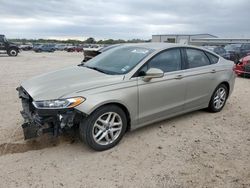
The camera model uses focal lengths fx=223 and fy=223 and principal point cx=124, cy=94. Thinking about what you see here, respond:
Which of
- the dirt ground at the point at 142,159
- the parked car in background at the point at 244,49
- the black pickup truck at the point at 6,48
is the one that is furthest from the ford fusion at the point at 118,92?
the black pickup truck at the point at 6,48

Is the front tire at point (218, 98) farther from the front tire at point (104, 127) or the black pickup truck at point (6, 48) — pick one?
the black pickup truck at point (6, 48)

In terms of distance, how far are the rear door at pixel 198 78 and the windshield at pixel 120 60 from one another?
3.16 feet

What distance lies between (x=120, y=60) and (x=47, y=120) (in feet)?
5.30

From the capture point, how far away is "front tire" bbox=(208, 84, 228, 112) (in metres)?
4.81

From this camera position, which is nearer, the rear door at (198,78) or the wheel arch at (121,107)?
the wheel arch at (121,107)

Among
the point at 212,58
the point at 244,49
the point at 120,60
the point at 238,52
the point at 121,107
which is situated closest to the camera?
the point at 121,107

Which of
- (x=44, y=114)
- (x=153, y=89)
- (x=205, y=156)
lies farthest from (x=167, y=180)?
(x=44, y=114)

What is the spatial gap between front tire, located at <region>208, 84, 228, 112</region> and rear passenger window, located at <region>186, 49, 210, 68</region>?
690 mm

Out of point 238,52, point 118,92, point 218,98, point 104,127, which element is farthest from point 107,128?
point 238,52

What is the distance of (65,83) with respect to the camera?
3.26 m

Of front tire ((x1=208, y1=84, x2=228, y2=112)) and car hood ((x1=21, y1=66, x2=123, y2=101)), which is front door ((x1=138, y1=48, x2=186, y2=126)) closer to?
car hood ((x1=21, y1=66, x2=123, y2=101))

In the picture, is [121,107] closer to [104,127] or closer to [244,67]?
[104,127]

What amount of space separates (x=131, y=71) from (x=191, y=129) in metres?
1.64

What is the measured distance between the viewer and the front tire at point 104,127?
306 centimetres
